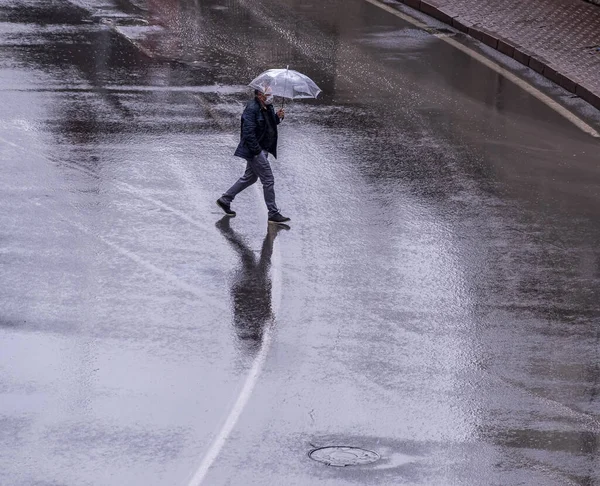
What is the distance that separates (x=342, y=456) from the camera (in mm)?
9195

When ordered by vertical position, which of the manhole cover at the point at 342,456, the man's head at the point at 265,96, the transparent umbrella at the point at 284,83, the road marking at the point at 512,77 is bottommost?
the manhole cover at the point at 342,456

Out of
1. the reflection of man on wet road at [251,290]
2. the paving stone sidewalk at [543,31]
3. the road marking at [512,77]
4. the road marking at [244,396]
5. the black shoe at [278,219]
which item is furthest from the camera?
the paving stone sidewalk at [543,31]

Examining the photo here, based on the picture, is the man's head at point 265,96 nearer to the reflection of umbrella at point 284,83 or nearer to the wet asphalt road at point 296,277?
the reflection of umbrella at point 284,83

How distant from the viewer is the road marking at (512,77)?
17344 mm

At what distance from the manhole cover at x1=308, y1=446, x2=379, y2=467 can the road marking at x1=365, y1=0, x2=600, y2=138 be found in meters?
8.97

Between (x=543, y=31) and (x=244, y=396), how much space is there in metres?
13.5

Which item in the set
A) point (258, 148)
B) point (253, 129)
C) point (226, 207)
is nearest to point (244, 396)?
point (226, 207)

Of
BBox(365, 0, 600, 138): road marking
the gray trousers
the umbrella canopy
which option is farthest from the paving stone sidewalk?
the gray trousers

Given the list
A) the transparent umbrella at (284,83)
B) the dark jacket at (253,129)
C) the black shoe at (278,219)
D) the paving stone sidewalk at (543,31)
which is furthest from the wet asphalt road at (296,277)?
the transparent umbrella at (284,83)

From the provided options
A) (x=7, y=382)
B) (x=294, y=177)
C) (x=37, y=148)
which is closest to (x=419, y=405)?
(x=7, y=382)

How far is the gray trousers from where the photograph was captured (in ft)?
45.3

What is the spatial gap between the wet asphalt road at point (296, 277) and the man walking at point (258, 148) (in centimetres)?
24

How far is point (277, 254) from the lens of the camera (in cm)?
1303

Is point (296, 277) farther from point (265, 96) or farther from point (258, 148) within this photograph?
point (265, 96)
